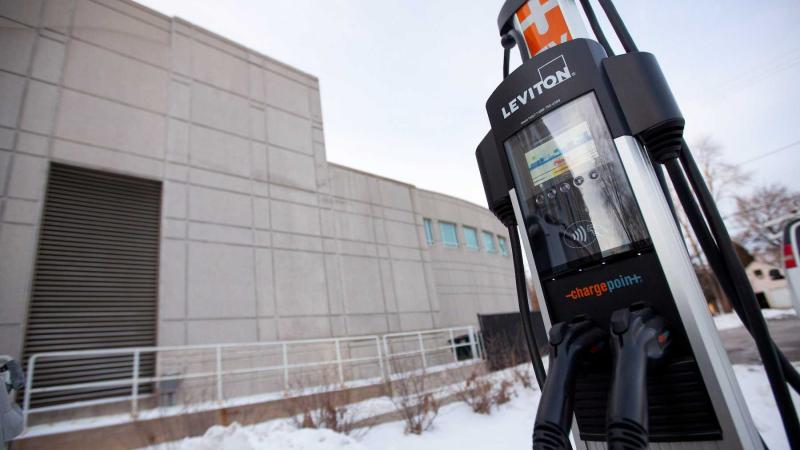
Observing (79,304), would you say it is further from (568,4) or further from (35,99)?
(568,4)

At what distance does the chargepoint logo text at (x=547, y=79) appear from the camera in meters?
1.21

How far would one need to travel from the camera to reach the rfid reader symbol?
45.5 inches

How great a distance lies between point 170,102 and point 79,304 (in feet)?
16.3

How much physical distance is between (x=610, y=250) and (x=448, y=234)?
18.3 meters

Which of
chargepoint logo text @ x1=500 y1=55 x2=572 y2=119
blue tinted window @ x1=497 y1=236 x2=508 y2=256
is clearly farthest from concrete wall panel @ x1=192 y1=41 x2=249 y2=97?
blue tinted window @ x1=497 y1=236 x2=508 y2=256

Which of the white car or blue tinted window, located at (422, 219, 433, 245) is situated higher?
blue tinted window, located at (422, 219, 433, 245)

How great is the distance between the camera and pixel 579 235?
3.87 ft

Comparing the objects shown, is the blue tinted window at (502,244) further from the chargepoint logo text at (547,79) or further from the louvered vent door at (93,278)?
the chargepoint logo text at (547,79)

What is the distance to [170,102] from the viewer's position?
9852 millimetres

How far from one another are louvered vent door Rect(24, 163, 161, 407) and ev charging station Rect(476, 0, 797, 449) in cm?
878

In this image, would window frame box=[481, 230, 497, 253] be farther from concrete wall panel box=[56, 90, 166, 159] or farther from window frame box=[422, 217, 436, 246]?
concrete wall panel box=[56, 90, 166, 159]

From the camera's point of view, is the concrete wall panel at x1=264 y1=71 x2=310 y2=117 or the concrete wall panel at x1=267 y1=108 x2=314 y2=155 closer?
the concrete wall panel at x1=267 y1=108 x2=314 y2=155

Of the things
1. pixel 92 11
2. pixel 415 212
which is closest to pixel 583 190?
pixel 92 11

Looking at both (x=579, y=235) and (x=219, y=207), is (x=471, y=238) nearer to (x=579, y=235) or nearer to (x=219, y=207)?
(x=219, y=207)
